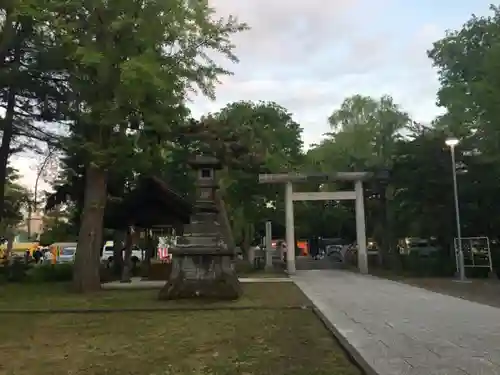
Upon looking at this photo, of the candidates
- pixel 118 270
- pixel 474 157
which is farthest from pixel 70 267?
pixel 474 157

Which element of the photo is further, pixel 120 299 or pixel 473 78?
pixel 473 78

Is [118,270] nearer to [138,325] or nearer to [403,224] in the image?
[403,224]

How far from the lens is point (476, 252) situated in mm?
20438

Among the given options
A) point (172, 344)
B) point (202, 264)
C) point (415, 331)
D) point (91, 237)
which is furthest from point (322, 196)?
point (172, 344)

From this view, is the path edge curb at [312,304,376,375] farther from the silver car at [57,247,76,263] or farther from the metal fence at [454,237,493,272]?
the silver car at [57,247,76,263]

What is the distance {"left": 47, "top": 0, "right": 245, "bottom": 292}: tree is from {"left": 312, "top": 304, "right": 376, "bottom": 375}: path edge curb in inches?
289

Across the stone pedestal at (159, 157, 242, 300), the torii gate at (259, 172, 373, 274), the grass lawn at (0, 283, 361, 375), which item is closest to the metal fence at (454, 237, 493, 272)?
the torii gate at (259, 172, 373, 274)

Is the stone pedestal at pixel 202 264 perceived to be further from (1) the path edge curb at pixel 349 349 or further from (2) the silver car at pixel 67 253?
(2) the silver car at pixel 67 253

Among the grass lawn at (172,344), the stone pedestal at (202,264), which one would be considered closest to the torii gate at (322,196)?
the stone pedestal at (202,264)

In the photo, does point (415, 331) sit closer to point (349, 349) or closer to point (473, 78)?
point (349, 349)

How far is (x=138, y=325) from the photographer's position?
8.82 meters

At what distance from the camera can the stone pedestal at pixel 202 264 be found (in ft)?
41.2

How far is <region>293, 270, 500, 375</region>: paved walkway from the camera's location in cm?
568

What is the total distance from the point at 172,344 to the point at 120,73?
27.8 ft
